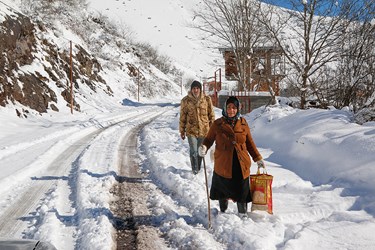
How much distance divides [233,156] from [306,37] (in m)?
6.52

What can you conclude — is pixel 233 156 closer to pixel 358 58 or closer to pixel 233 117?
pixel 233 117

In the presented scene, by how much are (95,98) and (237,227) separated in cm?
2943

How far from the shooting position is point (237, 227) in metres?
4.37

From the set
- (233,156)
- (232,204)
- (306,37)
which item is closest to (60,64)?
(306,37)

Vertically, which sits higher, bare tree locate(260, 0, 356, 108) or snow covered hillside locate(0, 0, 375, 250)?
bare tree locate(260, 0, 356, 108)

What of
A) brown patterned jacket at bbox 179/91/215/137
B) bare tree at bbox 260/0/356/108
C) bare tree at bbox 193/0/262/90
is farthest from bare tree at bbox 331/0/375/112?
bare tree at bbox 193/0/262/90

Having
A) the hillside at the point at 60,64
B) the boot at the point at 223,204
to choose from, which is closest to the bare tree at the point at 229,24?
the hillside at the point at 60,64

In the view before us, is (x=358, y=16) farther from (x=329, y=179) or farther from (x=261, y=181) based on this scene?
(x=261, y=181)

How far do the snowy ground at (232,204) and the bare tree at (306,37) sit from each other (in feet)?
3.90

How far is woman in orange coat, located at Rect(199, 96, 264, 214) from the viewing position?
469cm

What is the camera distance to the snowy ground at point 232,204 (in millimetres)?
4160

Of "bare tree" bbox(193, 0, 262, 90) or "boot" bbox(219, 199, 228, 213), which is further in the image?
"bare tree" bbox(193, 0, 262, 90)

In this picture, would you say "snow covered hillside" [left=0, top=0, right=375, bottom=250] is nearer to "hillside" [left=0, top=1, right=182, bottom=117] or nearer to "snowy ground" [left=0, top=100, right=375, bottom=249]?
"snowy ground" [left=0, top=100, right=375, bottom=249]

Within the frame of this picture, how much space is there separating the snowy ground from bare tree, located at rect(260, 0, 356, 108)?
3.90ft
